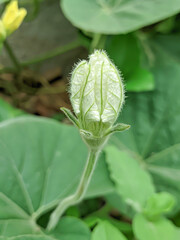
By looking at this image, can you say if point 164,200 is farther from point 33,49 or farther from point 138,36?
point 33,49

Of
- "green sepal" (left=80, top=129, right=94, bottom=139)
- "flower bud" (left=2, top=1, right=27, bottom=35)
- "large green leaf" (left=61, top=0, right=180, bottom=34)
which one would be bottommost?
"large green leaf" (left=61, top=0, right=180, bottom=34)

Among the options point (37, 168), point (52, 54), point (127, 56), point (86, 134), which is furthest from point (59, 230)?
point (52, 54)

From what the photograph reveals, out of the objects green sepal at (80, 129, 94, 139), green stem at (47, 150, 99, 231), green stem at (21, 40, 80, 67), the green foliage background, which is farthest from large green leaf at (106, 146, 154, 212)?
green stem at (21, 40, 80, 67)

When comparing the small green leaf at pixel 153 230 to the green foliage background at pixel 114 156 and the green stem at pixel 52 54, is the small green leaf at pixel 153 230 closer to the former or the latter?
the green foliage background at pixel 114 156

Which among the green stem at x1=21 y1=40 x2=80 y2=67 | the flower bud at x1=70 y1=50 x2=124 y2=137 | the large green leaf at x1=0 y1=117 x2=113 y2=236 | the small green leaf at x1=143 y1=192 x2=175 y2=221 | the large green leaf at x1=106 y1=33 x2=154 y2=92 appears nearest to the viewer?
the flower bud at x1=70 y1=50 x2=124 y2=137

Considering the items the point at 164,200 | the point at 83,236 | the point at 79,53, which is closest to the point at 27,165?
the point at 83,236

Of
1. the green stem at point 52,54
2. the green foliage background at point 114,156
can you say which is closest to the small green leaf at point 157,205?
the green foliage background at point 114,156

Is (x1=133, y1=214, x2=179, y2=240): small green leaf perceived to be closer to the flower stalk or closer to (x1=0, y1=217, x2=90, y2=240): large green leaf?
(x1=0, y1=217, x2=90, y2=240): large green leaf
